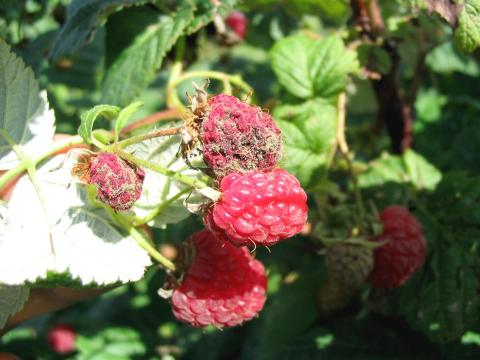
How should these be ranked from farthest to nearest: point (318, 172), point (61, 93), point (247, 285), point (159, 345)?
point (61, 93) < point (159, 345) < point (318, 172) < point (247, 285)

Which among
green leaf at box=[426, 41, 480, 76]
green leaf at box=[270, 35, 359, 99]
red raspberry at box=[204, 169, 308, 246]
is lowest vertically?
green leaf at box=[426, 41, 480, 76]

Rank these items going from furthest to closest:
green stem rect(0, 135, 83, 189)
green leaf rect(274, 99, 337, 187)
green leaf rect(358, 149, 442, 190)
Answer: green leaf rect(358, 149, 442, 190)
green leaf rect(274, 99, 337, 187)
green stem rect(0, 135, 83, 189)

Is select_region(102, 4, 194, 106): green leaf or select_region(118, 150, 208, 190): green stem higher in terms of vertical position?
select_region(118, 150, 208, 190): green stem

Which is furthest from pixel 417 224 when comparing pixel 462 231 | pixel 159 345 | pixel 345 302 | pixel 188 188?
pixel 159 345

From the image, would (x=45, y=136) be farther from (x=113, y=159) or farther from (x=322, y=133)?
(x=322, y=133)

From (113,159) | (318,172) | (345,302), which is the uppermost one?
(113,159)

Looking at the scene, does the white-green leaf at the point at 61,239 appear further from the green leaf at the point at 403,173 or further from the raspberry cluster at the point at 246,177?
the green leaf at the point at 403,173

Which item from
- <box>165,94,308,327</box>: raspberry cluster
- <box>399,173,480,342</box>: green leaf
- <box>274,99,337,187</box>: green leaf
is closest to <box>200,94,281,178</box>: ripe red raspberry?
<box>165,94,308,327</box>: raspberry cluster

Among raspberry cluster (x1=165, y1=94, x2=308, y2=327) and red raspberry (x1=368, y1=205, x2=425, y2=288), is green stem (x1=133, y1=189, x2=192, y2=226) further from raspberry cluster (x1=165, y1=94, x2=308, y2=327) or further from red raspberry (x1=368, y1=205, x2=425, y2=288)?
red raspberry (x1=368, y1=205, x2=425, y2=288)
